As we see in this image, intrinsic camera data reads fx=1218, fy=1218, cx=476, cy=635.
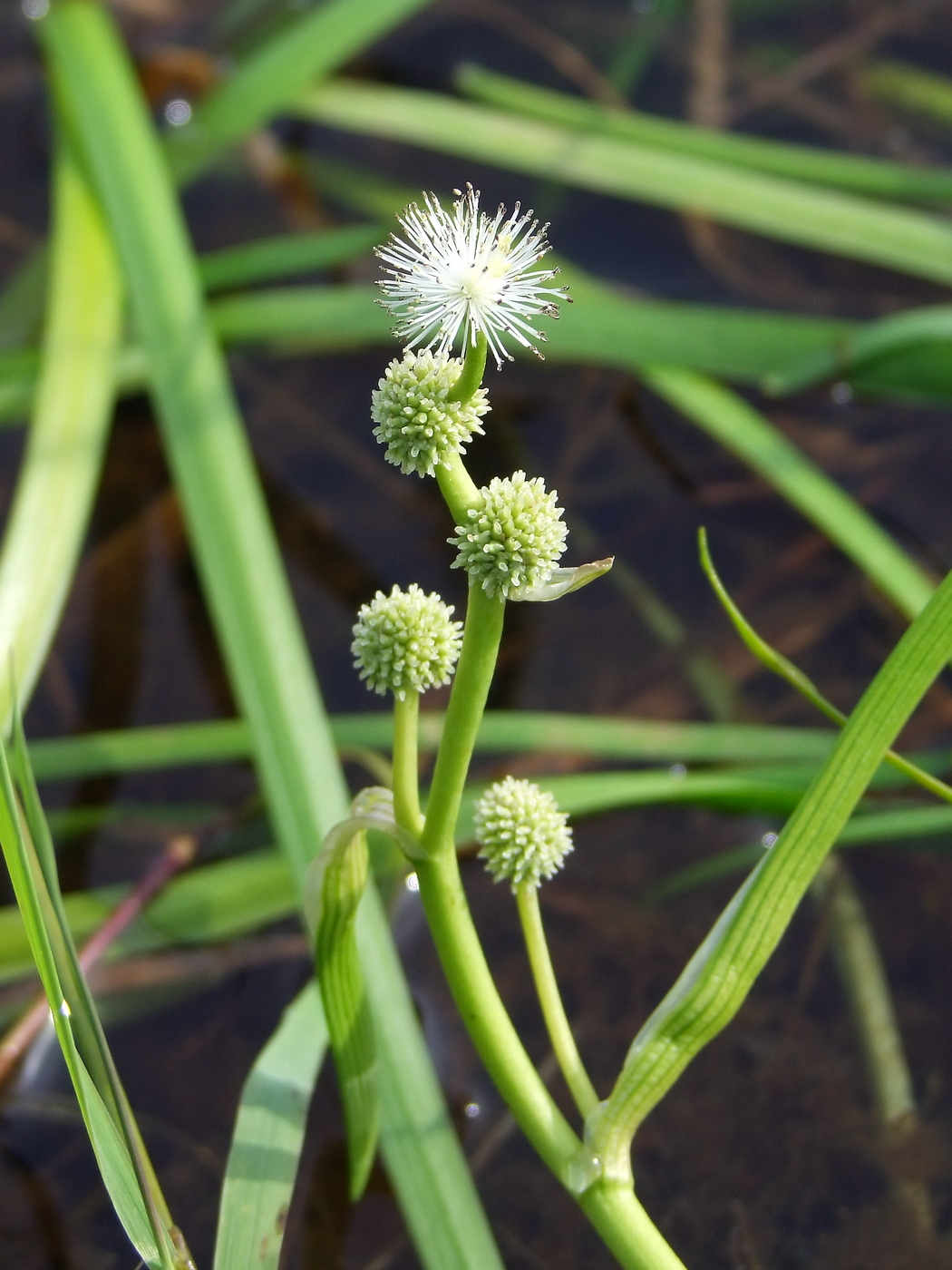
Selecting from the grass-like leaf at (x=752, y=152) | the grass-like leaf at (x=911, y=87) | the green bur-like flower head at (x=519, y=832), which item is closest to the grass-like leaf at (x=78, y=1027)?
the green bur-like flower head at (x=519, y=832)

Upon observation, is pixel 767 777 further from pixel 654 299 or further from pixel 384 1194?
pixel 654 299

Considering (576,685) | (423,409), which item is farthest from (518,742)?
(423,409)

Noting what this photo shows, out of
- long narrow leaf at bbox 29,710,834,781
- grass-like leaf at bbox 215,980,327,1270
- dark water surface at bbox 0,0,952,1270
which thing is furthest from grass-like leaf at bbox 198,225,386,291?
grass-like leaf at bbox 215,980,327,1270

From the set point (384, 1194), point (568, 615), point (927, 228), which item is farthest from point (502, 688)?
point (927, 228)

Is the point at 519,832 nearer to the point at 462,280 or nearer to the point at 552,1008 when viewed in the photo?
the point at 552,1008

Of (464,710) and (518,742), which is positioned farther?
(518,742)

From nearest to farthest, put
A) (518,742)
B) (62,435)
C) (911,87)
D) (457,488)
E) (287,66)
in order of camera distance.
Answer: (457,488) → (518,742) → (62,435) → (287,66) → (911,87)

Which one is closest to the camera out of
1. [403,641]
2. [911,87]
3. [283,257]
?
[403,641]
